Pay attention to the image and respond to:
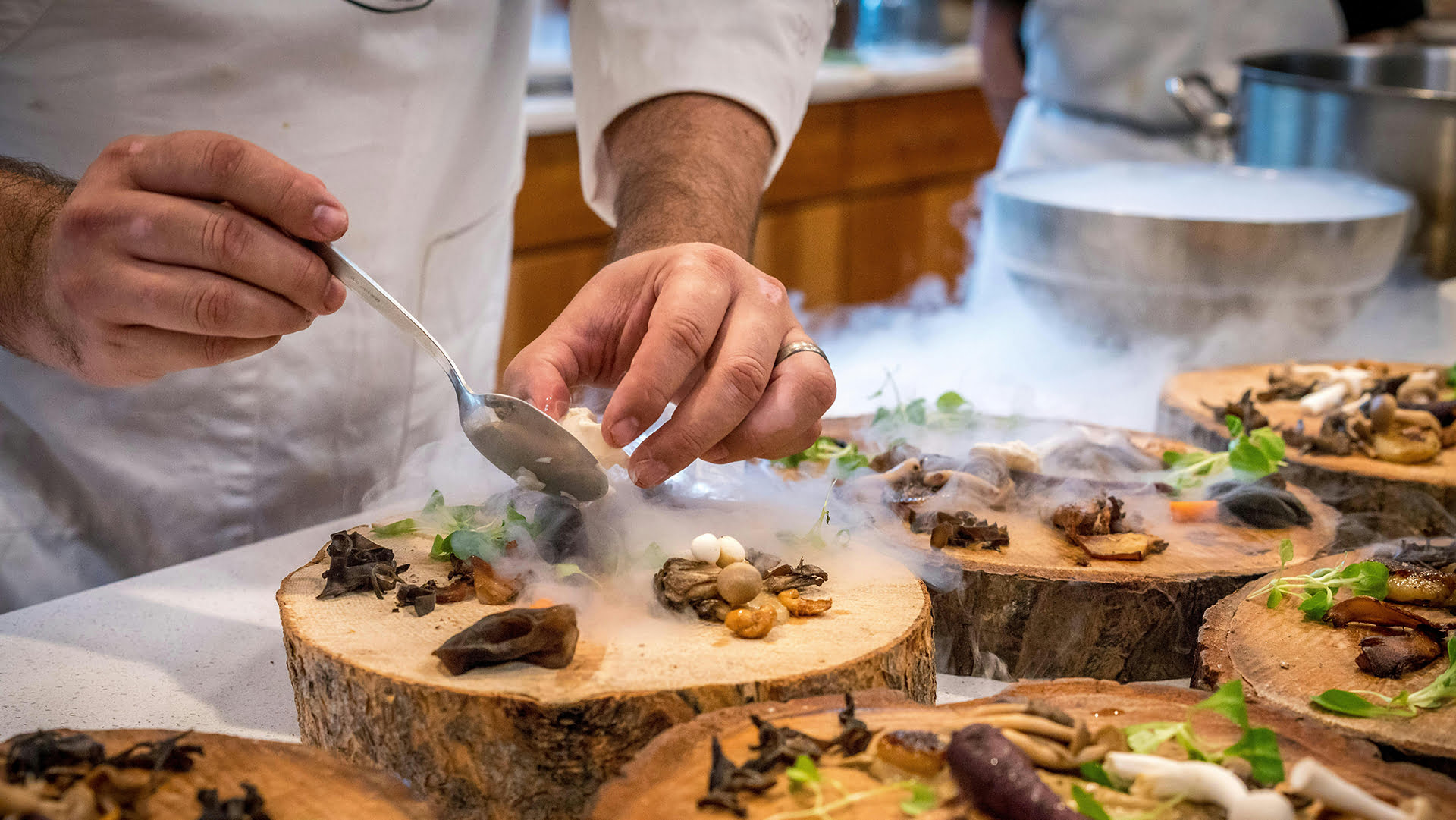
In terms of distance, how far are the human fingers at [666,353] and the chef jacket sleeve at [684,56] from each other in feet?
2.07

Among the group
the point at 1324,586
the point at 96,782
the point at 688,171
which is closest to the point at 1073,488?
the point at 1324,586

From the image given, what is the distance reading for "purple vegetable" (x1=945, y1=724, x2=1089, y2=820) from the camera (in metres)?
0.78

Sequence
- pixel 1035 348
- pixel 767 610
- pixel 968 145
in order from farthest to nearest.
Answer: pixel 968 145 → pixel 1035 348 → pixel 767 610

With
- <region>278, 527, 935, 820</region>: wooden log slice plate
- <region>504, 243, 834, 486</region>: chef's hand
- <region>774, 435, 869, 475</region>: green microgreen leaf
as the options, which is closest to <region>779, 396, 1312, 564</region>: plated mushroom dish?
<region>774, 435, 869, 475</region>: green microgreen leaf

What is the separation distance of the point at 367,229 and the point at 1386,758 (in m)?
1.42

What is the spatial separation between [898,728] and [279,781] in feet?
1.50

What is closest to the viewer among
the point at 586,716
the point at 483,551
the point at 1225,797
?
the point at 1225,797

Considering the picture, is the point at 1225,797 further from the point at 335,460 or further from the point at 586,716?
the point at 335,460

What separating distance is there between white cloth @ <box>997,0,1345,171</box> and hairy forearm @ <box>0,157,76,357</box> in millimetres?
2263

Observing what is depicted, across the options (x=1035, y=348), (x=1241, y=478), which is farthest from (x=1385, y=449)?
(x=1035, y=348)

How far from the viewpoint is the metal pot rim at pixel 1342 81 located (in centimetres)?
207

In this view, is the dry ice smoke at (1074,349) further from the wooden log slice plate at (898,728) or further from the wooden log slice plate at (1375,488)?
the wooden log slice plate at (898,728)

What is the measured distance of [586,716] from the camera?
0.95 meters

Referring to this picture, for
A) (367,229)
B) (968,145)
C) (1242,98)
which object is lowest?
(968,145)
